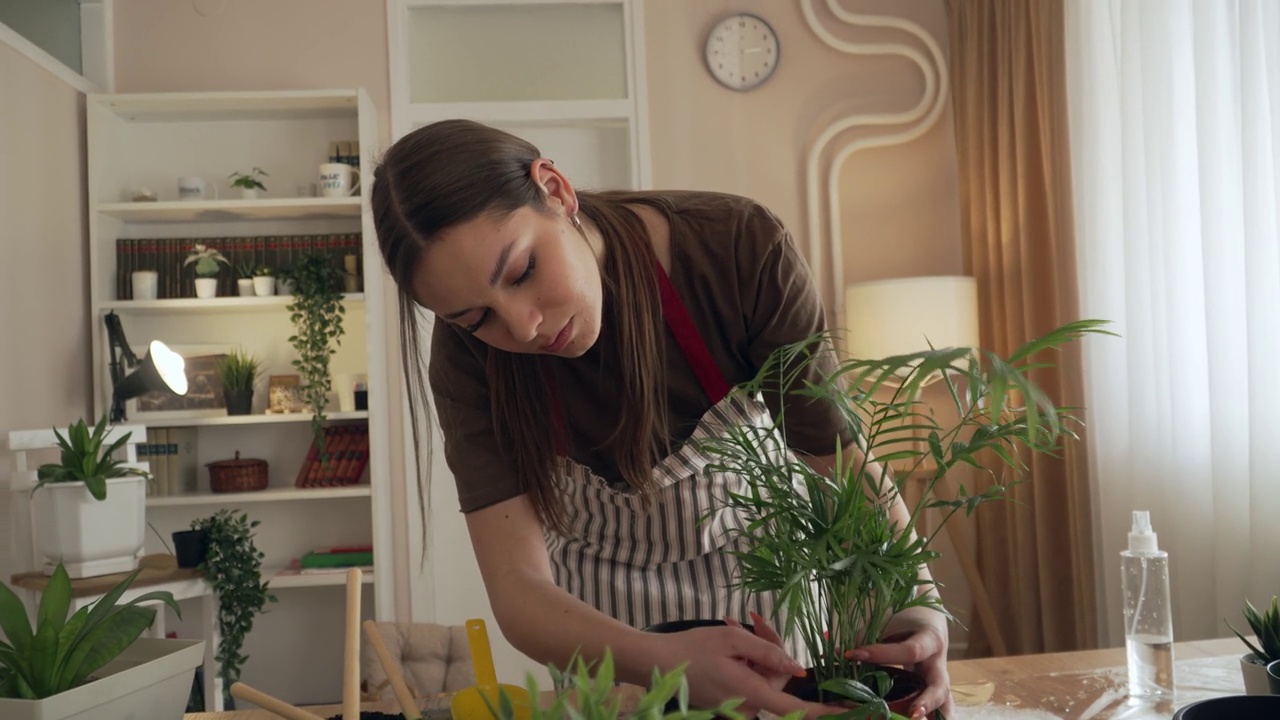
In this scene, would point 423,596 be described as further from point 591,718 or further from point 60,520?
point 591,718

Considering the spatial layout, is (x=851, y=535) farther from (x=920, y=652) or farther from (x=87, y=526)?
(x=87, y=526)

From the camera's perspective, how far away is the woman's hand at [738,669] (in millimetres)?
792

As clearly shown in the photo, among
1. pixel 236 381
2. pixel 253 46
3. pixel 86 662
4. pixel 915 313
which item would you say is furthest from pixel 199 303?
pixel 86 662

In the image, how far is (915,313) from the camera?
3.40m

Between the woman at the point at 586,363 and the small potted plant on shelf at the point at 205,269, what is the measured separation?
8.80ft

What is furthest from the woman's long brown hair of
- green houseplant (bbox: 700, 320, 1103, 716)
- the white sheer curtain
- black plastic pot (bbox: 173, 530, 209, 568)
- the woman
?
black plastic pot (bbox: 173, 530, 209, 568)

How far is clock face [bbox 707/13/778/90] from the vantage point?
4043mm

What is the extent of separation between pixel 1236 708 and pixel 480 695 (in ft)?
1.72

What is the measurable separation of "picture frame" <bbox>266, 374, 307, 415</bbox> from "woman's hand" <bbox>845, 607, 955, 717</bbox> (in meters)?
3.25

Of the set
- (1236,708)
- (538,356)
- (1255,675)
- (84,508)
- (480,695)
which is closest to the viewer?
(480,695)

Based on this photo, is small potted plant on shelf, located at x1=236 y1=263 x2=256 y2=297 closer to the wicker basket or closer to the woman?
the wicker basket

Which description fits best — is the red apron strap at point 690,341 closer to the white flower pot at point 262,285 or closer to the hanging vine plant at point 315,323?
the hanging vine plant at point 315,323

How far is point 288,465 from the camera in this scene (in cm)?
405

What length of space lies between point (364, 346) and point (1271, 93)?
119 inches
